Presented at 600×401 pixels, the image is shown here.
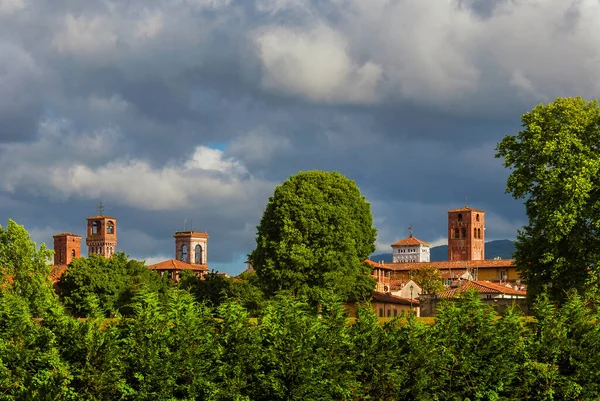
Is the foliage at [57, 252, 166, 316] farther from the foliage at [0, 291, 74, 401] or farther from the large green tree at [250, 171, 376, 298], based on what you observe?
the foliage at [0, 291, 74, 401]

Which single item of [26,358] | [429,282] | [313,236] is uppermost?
[313,236]

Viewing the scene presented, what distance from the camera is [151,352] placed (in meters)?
29.0

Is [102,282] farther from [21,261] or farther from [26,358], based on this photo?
[26,358]

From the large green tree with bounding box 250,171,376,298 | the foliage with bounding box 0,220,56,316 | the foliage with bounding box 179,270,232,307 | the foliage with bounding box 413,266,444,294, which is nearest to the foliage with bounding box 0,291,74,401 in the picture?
the foliage with bounding box 0,220,56,316

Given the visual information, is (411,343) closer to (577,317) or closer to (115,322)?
(577,317)

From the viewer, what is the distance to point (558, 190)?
49.5 metres

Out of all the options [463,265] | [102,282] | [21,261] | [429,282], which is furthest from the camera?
[463,265]

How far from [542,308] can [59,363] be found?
52.3 ft

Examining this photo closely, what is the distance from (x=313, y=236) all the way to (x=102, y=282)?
887 inches

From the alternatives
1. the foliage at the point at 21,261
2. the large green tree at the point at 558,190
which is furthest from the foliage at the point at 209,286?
the large green tree at the point at 558,190

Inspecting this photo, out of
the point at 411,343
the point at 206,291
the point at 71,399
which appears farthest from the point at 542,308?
the point at 206,291

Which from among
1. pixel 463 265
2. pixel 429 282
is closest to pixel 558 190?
pixel 429 282

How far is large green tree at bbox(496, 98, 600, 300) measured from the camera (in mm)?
48844

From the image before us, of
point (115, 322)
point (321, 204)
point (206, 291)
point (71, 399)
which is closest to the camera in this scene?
point (71, 399)
